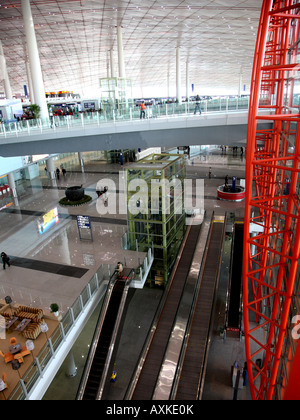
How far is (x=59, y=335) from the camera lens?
11.5 meters

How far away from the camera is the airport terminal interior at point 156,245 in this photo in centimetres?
999

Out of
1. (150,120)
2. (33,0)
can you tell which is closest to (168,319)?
(150,120)

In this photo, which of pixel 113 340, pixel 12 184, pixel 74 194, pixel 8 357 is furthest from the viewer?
pixel 12 184

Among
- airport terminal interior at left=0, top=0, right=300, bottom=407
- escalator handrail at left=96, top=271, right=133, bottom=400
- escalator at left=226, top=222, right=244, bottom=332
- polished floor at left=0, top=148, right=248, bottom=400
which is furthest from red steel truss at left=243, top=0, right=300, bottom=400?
escalator handrail at left=96, top=271, right=133, bottom=400

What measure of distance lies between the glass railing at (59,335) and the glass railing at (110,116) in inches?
390

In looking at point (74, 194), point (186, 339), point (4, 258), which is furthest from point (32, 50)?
point (186, 339)

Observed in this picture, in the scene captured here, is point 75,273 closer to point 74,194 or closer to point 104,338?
point 104,338

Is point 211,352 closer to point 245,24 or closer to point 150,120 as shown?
point 150,120

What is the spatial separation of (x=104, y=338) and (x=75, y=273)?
4.53 meters

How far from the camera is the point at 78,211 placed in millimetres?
26516

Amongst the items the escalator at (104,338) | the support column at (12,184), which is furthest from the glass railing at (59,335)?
the support column at (12,184)

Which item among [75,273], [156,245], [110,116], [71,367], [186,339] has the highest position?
[110,116]

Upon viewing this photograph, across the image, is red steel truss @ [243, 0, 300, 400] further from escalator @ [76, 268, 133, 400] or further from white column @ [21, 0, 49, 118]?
white column @ [21, 0, 49, 118]
